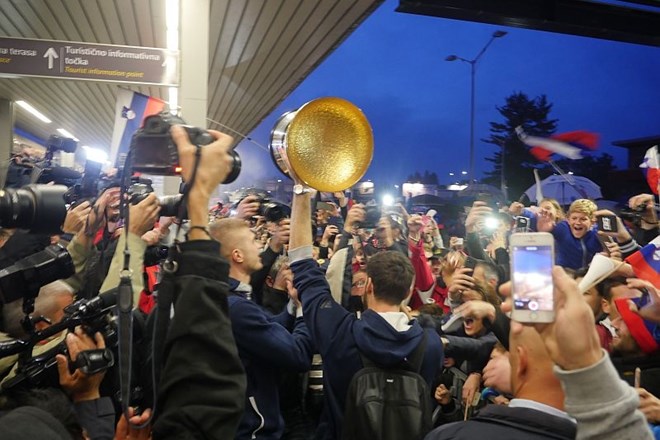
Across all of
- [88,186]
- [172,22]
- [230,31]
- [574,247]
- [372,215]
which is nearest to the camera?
[88,186]

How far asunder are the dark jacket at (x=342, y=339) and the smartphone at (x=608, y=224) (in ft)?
11.7

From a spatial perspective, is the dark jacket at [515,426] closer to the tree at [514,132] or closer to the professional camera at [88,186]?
the professional camera at [88,186]

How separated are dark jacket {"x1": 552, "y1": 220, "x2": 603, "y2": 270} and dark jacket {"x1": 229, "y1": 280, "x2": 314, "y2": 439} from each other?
13.1 feet

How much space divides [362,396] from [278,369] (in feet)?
1.60

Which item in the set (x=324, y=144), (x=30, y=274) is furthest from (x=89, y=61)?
(x=30, y=274)

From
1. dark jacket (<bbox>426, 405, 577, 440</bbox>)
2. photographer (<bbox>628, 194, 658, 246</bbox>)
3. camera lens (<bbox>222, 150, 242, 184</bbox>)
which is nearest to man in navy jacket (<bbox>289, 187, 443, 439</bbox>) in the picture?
camera lens (<bbox>222, 150, 242, 184</bbox>)

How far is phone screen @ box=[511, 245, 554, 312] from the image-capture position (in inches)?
52.2

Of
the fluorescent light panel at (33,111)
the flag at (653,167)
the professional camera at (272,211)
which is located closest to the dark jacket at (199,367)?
the professional camera at (272,211)

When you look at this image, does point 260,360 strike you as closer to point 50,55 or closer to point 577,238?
point 50,55

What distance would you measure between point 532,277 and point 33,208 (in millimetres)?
1518

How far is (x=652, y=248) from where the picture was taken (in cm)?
304

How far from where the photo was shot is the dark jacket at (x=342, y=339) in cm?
257

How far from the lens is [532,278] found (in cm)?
138

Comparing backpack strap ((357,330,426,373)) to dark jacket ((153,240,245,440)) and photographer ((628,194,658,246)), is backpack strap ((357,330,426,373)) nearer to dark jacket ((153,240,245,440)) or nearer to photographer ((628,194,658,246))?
dark jacket ((153,240,245,440))
